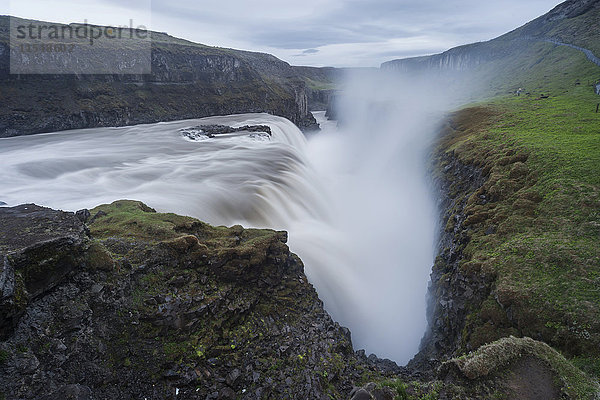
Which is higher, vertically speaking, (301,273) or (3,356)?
(3,356)

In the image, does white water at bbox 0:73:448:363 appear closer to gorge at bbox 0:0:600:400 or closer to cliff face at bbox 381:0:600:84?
gorge at bbox 0:0:600:400

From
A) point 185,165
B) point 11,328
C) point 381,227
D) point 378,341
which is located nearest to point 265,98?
point 185,165

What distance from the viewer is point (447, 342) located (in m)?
12.2

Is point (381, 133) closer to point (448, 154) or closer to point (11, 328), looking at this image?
point (448, 154)

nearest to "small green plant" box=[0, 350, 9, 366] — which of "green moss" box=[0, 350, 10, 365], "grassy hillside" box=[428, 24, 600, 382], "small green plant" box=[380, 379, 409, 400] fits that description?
"green moss" box=[0, 350, 10, 365]

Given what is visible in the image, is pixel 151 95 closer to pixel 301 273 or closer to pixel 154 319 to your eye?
pixel 301 273

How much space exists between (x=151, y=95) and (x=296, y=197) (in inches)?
2520

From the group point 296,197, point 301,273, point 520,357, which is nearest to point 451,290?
point 520,357

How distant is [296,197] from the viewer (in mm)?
24734

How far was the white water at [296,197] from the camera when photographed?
57.1 feet

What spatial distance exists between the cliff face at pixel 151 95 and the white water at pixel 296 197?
1043 cm

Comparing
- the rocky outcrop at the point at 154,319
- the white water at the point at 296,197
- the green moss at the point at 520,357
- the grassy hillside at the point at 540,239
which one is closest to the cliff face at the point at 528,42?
the white water at the point at 296,197

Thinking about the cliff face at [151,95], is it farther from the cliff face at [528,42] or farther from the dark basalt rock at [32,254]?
the cliff face at [528,42]

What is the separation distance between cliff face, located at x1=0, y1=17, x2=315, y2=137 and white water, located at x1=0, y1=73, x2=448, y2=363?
1043 cm
